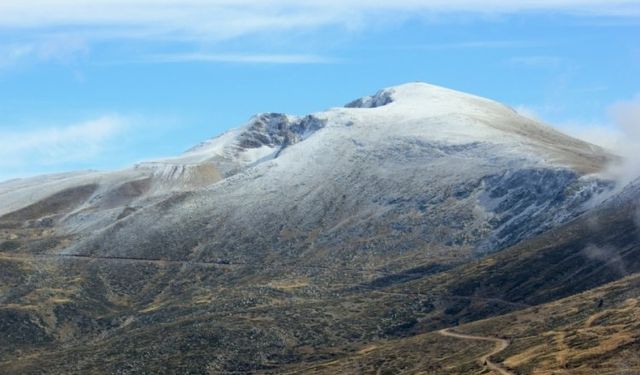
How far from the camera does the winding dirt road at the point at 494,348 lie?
4499 inches

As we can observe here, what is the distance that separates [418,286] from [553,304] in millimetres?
47614

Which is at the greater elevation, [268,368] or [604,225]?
[604,225]

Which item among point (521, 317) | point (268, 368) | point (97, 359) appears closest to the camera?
point (521, 317)

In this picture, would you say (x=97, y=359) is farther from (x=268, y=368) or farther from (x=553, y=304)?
(x=553, y=304)

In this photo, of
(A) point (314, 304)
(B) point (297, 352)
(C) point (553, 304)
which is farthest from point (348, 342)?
(C) point (553, 304)

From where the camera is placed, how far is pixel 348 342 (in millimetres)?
172250

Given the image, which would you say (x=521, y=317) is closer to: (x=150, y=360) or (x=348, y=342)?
(x=348, y=342)

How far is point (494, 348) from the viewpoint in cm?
13238

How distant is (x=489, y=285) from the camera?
185250 mm

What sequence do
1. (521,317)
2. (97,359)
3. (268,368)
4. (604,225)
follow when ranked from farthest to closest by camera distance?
(604,225), (97,359), (268,368), (521,317)

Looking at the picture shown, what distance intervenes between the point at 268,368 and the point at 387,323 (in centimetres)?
2562

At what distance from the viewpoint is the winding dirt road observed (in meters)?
114

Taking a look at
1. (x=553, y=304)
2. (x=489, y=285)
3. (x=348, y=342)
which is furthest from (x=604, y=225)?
(x=348, y=342)

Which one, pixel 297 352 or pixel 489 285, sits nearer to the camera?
pixel 297 352
